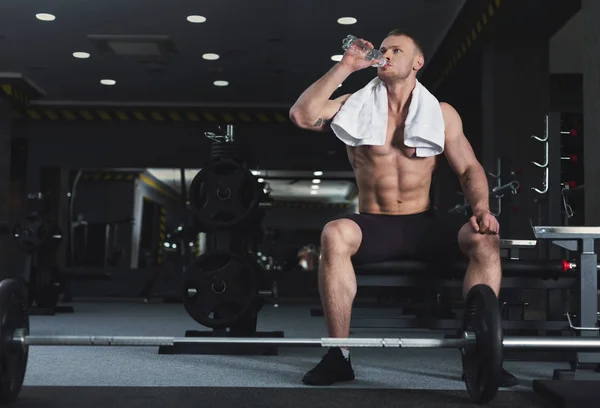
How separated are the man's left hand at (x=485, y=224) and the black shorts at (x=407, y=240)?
19 cm

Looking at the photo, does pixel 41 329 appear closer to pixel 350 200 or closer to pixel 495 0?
pixel 495 0

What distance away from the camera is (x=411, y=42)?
2432mm

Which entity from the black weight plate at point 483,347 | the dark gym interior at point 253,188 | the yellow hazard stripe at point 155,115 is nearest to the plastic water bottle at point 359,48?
the dark gym interior at point 253,188

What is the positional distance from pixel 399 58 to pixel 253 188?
94 cm

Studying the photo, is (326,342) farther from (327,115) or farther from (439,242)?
(327,115)

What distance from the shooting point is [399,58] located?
243cm

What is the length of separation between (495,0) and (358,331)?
245cm

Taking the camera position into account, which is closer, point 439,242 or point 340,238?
point 340,238

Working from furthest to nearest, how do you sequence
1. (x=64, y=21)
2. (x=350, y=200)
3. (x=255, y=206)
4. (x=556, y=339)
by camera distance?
(x=350, y=200) → (x=64, y=21) → (x=255, y=206) → (x=556, y=339)

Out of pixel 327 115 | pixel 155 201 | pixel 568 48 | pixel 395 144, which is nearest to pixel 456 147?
pixel 395 144

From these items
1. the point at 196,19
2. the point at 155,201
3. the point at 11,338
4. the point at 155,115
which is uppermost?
the point at 196,19

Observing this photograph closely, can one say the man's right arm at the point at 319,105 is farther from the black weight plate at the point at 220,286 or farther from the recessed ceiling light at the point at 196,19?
the recessed ceiling light at the point at 196,19

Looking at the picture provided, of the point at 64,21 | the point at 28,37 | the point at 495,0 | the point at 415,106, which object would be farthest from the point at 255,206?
the point at 28,37

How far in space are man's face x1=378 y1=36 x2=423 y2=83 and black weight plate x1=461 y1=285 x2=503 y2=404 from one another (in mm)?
960
